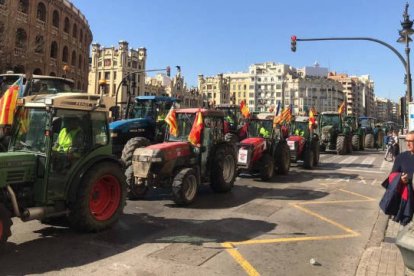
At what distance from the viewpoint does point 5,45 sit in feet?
78.4

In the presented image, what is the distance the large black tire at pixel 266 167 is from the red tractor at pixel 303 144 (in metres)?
3.63

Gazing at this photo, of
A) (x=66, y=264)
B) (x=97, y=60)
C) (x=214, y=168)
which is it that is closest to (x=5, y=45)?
(x=214, y=168)

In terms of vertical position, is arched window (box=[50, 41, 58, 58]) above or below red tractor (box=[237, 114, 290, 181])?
above

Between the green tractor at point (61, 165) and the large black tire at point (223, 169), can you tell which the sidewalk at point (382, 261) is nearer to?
the green tractor at point (61, 165)

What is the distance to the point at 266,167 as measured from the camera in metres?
14.5

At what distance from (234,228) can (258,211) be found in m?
1.78

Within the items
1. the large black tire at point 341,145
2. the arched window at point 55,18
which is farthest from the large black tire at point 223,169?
the arched window at point 55,18

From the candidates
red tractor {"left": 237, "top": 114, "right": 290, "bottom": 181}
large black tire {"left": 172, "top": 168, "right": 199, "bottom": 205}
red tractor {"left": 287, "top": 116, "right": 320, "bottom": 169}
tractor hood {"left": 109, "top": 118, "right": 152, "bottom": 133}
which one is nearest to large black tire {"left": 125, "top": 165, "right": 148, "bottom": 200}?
large black tire {"left": 172, "top": 168, "right": 199, "bottom": 205}

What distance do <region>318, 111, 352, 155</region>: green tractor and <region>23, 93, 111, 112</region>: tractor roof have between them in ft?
70.6

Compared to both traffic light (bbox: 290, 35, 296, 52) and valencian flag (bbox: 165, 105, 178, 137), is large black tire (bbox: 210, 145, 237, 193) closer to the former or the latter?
valencian flag (bbox: 165, 105, 178, 137)

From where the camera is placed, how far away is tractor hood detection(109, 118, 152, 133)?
13.8 m

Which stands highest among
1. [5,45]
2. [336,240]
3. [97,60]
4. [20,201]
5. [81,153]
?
[97,60]

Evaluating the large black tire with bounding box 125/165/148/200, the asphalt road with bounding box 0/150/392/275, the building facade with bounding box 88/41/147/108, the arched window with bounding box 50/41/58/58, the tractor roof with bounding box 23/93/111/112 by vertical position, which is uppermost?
the building facade with bounding box 88/41/147/108

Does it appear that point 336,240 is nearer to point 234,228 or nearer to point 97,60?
point 234,228
